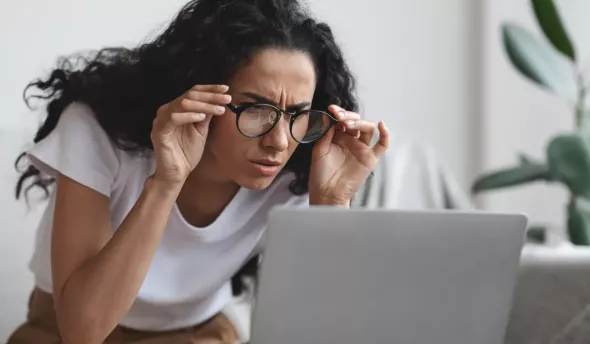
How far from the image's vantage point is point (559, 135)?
167 centimetres

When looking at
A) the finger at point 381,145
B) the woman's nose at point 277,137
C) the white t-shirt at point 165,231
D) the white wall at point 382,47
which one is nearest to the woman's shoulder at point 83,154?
the white t-shirt at point 165,231

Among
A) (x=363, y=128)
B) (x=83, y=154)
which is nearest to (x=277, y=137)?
(x=363, y=128)

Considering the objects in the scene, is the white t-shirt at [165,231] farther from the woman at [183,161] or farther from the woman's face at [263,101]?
A: the woman's face at [263,101]

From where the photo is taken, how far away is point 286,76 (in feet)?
3.13

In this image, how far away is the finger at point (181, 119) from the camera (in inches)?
34.5

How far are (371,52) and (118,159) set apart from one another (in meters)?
1.21

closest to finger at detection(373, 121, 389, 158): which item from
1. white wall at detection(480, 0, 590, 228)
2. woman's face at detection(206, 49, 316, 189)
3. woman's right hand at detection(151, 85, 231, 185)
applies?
woman's face at detection(206, 49, 316, 189)

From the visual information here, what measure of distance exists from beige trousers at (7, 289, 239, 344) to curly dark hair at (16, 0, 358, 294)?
20 centimetres

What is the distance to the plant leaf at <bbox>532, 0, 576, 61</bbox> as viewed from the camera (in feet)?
5.61

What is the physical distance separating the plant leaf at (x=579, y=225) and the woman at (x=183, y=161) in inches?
31.9

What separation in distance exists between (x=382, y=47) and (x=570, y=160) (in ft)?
2.26

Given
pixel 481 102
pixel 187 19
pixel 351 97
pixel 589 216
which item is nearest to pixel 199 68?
pixel 187 19

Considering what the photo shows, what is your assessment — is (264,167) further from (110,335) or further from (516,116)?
(516,116)

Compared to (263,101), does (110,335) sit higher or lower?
lower
